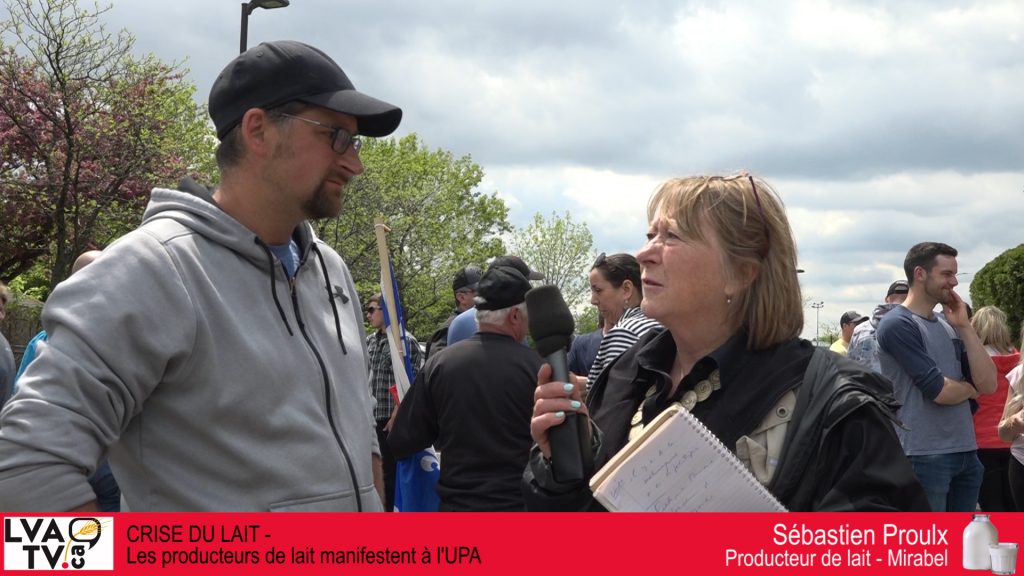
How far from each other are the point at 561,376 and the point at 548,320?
0.19m

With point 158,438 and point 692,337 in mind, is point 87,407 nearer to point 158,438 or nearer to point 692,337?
point 158,438

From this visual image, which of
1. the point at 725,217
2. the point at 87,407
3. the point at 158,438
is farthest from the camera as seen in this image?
the point at 725,217

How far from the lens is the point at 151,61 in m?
25.4

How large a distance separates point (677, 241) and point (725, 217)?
15 cm

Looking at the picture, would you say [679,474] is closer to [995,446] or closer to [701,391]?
[701,391]

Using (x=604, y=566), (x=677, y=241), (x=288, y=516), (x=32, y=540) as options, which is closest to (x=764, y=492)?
(x=604, y=566)

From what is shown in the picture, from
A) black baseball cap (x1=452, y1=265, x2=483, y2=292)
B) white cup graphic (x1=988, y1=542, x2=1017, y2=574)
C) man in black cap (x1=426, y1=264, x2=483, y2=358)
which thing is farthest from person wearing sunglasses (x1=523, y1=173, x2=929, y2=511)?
black baseball cap (x1=452, y1=265, x2=483, y2=292)

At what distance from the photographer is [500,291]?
5914 mm

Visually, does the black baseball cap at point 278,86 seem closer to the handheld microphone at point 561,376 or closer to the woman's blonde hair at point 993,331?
the handheld microphone at point 561,376

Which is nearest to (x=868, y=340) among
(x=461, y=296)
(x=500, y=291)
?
(x=461, y=296)

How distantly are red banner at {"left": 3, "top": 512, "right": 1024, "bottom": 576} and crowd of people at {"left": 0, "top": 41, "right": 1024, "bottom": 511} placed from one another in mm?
64

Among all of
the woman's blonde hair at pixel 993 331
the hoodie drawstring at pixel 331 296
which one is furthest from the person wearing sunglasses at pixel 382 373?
the hoodie drawstring at pixel 331 296

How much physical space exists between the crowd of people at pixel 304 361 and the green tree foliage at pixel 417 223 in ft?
105

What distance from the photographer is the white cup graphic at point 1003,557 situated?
266 centimetres
